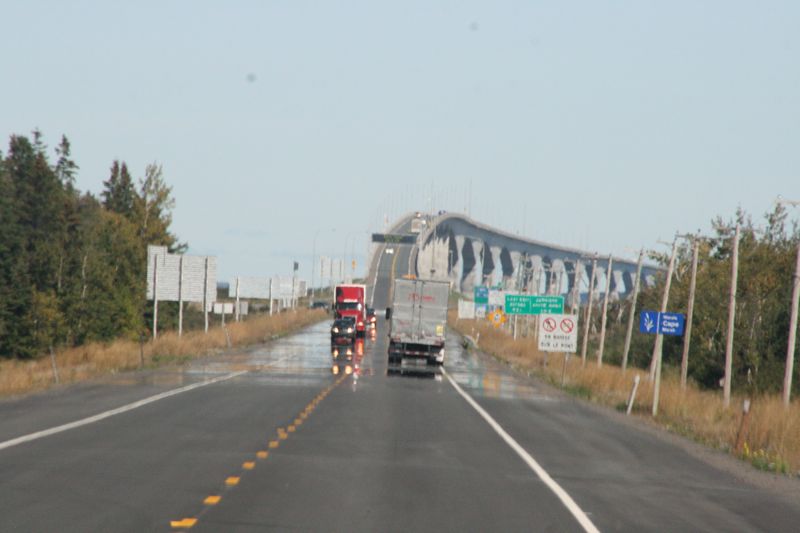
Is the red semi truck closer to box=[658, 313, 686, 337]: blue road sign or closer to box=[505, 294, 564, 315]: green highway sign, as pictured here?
box=[505, 294, 564, 315]: green highway sign

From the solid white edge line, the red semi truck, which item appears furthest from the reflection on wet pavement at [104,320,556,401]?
the red semi truck

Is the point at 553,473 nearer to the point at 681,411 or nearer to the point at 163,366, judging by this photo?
the point at 681,411

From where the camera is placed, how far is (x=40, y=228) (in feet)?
301

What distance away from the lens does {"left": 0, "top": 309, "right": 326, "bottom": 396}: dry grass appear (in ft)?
102

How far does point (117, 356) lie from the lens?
42.9 metres

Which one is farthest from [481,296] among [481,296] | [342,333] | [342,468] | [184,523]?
[184,523]

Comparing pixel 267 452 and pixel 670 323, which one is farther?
pixel 670 323

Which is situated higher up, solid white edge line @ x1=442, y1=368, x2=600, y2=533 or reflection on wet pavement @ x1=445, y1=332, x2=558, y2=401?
solid white edge line @ x1=442, y1=368, x2=600, y2=533

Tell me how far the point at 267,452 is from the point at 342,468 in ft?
6.42

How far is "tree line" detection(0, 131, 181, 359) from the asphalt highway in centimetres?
4794

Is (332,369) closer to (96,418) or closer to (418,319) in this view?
(418,319)

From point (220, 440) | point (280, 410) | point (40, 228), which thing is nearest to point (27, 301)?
point (40, 228)

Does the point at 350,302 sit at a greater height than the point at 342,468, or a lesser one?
greater

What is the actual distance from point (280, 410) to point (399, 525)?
1400 cm
